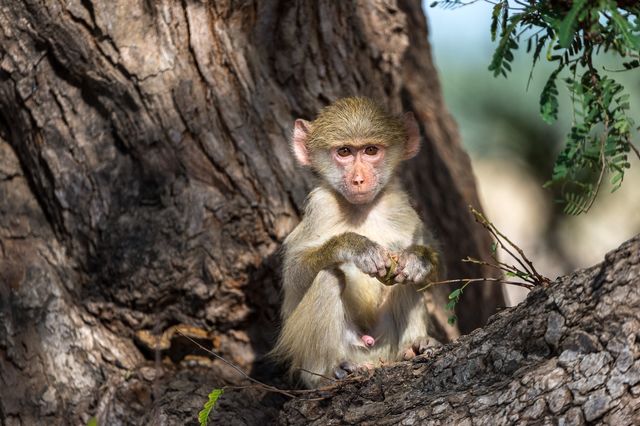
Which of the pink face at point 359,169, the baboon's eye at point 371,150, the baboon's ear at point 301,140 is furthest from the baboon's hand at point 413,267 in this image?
the baboon's ear at point 301,140

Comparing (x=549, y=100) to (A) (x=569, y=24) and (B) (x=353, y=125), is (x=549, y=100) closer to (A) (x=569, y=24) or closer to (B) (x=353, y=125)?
(A) (x=569, y=24)

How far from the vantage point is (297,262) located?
5715mm

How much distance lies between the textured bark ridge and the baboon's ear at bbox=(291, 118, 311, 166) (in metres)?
1.98

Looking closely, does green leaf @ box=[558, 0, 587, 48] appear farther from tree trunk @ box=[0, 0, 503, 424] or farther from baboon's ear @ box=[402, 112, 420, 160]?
tree trunk @ box=[0, 0, 503, 424]

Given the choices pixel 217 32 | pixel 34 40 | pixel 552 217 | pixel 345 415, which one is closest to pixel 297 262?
pixel 345 415

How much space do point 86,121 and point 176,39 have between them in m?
0.84

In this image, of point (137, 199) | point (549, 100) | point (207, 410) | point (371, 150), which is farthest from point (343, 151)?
point (207, 410)

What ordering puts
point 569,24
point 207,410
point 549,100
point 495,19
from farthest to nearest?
point 207,410
point 549,100
point 495,19
point 569,24

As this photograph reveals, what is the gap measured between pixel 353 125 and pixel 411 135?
54 centimetres

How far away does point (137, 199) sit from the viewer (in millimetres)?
6059

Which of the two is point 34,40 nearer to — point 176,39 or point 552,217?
point 176,39

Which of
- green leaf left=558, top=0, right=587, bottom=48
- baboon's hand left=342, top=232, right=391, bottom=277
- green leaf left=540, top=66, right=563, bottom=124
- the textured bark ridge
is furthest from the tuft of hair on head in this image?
green leaf left=558, top=0, right=587, bottom=48

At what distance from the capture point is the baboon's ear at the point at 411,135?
6285mm

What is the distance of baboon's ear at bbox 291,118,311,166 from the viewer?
20.1 ft
